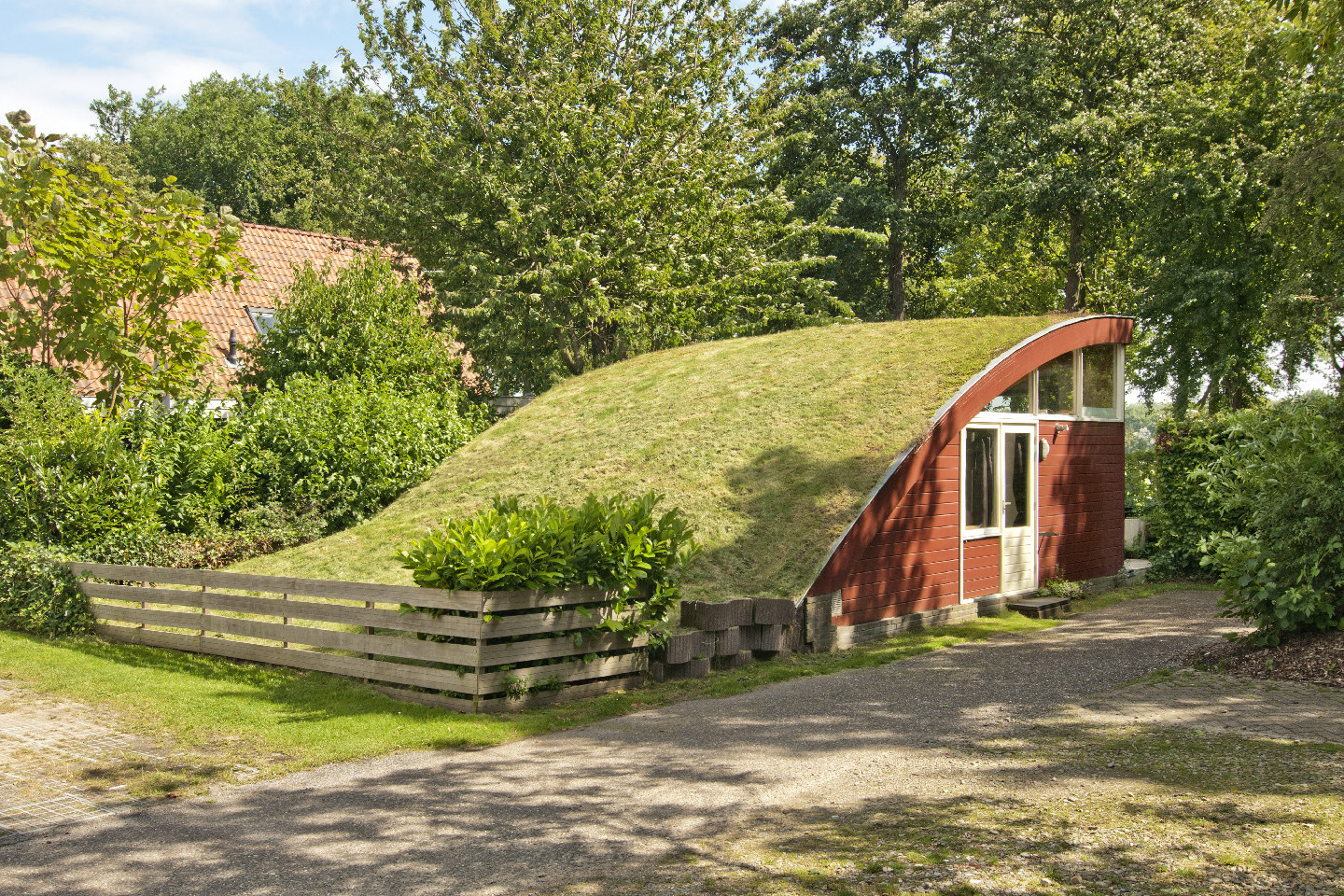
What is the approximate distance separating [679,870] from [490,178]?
17.2 m

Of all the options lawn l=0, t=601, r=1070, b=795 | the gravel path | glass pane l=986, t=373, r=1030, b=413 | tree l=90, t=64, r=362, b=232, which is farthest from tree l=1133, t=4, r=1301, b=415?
tree l=90, t=64, r=362, b=232

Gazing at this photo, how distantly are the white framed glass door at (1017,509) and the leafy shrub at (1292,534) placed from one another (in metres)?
4.05

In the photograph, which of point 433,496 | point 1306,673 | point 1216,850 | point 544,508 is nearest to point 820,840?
point 1216,850

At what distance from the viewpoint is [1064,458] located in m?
15.1

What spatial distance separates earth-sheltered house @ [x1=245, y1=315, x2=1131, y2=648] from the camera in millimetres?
11578

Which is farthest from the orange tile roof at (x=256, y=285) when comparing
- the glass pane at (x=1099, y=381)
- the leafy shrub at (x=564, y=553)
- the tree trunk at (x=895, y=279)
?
the tree trunk at (x=895, y=279)

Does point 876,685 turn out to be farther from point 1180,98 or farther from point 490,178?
point 1180,98

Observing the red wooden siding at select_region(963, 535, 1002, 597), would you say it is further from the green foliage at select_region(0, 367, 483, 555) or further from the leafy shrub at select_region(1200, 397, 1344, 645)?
the green foliage at select_region(0, 367, 483, 555)

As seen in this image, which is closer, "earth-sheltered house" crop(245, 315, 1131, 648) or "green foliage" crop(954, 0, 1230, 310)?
"earth-sheltered house" crop(245, 315, 1131, 648)

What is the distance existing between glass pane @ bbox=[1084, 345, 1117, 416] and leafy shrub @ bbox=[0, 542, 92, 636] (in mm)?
13723

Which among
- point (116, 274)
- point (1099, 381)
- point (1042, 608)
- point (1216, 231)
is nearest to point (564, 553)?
point (1042, 608)

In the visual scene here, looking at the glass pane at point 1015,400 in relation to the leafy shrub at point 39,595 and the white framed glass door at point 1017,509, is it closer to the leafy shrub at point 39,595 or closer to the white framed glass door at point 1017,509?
the white framed glass door at point 1017,509

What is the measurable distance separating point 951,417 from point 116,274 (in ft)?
36.4

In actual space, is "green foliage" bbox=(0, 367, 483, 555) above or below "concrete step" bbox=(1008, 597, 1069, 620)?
above
